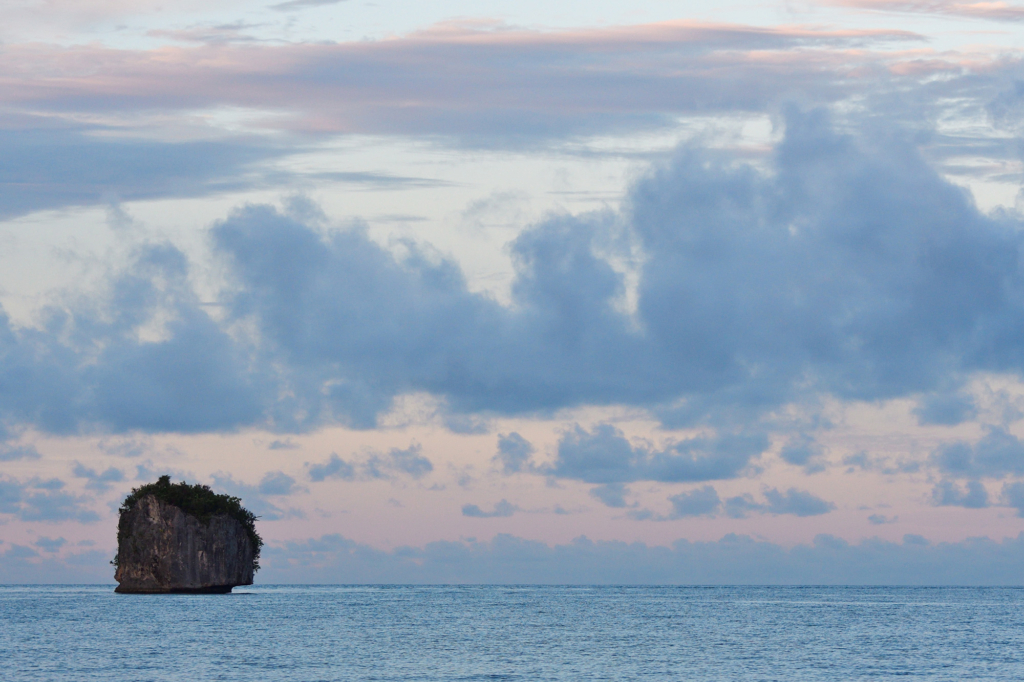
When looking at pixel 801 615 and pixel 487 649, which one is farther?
pixel 801 615

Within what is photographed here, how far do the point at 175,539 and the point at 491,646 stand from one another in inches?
4086

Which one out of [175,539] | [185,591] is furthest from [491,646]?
[185,591]

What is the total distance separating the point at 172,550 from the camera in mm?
186500

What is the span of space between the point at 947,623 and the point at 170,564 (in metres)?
116

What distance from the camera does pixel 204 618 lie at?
131 m

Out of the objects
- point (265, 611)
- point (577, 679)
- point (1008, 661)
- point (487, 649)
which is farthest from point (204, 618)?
point (1008, 661)

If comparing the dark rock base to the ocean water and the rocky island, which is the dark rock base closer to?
the rocky island

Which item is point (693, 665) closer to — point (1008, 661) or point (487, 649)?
point (487, 649)

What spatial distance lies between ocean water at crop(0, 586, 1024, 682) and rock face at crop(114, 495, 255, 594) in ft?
103

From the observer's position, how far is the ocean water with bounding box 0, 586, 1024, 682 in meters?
76.3

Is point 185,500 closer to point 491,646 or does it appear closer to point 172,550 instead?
point 172,550

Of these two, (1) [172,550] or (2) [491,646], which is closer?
(2) [491,646]

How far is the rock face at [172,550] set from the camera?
7333 inches

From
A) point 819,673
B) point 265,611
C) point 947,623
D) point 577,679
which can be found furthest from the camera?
point 265,611
